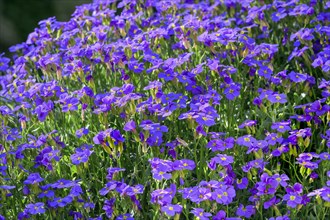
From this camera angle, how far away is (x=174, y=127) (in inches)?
128

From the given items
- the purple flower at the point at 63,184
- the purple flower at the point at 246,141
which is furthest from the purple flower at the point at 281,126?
the purple flower at the point at 63,184

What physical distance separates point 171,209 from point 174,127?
707 mm

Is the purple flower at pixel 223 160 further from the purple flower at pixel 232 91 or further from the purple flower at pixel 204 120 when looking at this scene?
the purple flower at pixel 232 91

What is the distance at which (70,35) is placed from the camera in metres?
3.92

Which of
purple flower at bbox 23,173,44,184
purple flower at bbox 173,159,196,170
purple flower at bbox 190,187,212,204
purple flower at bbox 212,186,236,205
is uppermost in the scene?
purple flower at bbox 23,173,44,184

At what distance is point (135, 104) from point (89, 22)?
105cm

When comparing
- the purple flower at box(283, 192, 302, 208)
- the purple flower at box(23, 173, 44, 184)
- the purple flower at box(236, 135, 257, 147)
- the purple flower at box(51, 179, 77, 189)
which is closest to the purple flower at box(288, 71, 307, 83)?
the purple flower at box(236, 135, 257, 147)

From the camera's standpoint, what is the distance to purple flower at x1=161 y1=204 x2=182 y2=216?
8.53 feet

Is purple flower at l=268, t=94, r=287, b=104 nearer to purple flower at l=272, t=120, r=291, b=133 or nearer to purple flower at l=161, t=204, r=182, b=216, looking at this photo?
purple flower at l=272, t=120, r=291, b=133

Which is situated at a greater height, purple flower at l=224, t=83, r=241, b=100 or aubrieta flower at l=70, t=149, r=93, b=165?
purple flower at l=224, t=83, r=241, b=100

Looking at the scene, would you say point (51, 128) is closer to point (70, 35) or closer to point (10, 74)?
point (70, 35)

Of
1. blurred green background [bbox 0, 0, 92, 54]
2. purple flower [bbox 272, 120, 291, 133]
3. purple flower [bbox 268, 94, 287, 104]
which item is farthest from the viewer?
blurred green background [bbox 0, 0, 92, 54]

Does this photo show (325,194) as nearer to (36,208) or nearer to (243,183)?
(243,183)

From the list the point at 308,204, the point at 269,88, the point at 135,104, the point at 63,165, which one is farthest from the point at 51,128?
the point at 308,204
